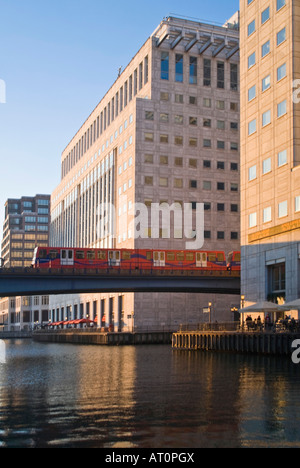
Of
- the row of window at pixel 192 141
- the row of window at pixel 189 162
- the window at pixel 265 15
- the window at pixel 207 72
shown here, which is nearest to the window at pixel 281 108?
the window at pixel 265 15

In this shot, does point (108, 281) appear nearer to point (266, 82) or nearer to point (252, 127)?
point (252, 127)

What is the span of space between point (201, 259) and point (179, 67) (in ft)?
154

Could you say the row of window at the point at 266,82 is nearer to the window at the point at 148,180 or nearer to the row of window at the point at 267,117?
the row of window at the point at 267,117

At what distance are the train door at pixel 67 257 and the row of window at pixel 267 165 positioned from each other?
26.5 m

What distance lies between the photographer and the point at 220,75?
12862cm

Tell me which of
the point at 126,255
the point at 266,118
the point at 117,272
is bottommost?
the point at 117,272

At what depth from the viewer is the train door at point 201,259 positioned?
9506cm

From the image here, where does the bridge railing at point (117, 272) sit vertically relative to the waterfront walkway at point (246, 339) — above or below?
above

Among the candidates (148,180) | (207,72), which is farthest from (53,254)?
(207,72)

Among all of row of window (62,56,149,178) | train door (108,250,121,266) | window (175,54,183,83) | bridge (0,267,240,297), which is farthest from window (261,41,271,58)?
row of window (62,56,149,178)

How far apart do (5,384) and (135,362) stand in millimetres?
18374

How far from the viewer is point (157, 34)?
125m

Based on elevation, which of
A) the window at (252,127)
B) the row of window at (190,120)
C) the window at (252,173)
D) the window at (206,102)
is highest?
the window at (206,102)
